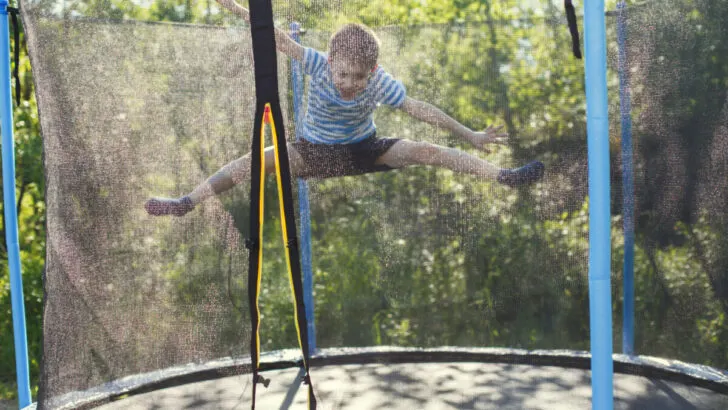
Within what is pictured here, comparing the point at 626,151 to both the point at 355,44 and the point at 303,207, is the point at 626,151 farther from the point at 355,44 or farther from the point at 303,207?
the point at 303,207

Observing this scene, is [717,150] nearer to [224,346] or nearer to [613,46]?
[613,46]

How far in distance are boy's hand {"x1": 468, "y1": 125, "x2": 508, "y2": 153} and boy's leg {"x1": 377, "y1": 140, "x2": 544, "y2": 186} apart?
4cm

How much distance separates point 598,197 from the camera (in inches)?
57.1

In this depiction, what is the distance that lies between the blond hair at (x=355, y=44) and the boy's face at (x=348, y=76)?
0.01 meters

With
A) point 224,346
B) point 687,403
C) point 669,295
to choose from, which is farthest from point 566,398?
point 224,346

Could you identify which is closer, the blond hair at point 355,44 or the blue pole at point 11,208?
the blond hair at point 355,44

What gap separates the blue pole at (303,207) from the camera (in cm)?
181

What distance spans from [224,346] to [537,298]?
2.69ft

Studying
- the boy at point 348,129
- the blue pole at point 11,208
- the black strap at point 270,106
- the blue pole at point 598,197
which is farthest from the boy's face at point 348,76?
the blue pole at point 11,208

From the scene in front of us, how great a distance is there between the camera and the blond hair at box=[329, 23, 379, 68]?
1.73m

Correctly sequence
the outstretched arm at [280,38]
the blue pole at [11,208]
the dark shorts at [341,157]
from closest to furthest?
the outstretched arm at [280,38]
the dark shorts at [341,157]
the blue pole at [11,208]

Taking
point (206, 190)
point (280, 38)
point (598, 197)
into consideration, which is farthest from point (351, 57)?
point (598, 197)

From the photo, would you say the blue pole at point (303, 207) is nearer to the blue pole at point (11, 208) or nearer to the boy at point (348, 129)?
the boy at point (348, 129)

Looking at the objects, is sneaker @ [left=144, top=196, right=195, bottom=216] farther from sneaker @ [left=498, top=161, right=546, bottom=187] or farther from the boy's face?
sneaker @ [left=498, top=161, right=546, bottom=187]
